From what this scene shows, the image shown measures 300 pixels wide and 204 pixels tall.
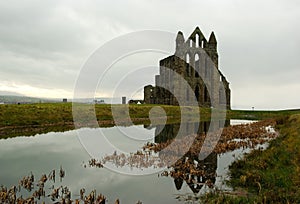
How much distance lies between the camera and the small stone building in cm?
7225

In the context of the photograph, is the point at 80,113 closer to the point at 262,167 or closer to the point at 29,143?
the point at 29,143

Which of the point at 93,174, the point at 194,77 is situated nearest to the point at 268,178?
the point at 93,174

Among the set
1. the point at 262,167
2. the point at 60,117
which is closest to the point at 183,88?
the point at 60,117

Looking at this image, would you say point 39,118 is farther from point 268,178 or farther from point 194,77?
point 194,77

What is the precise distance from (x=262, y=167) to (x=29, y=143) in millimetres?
16151

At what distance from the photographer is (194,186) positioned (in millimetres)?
10047

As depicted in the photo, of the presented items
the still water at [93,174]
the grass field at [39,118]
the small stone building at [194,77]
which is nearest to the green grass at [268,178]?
the still water at [93,174]

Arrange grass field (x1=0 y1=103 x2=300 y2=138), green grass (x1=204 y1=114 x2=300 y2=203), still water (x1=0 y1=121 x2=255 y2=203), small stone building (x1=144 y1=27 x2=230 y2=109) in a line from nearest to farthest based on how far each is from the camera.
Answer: green grass (x1=204 y1=114 x2=300 y2=203) < still water (x1=0 y1=121 x2=255 y2=203) < grass field (x1=0 y1=103 x2=300 y2=138) < small stone building (x1=144 y1=27 x2=230 y2=109)

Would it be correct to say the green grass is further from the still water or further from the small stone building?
the small stone building

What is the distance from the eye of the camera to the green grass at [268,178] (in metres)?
8.13

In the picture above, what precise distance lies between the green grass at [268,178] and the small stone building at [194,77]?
57058 mm

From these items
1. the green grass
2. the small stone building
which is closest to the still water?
the green grass

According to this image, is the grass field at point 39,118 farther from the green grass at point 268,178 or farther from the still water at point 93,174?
the green grass at point 268,178

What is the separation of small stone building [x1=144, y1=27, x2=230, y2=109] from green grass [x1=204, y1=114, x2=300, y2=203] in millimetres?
57058
